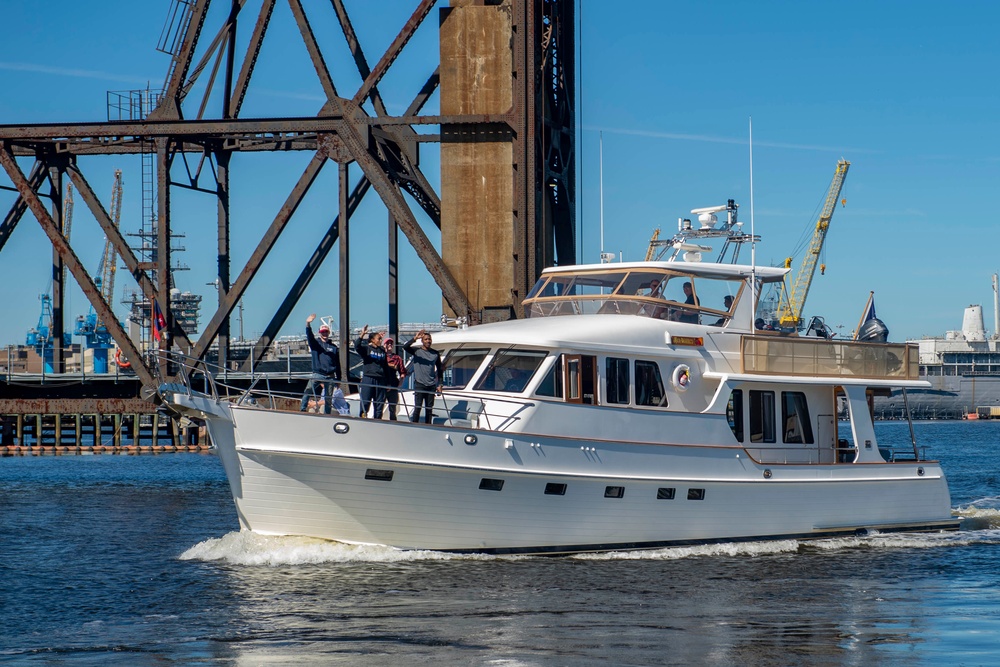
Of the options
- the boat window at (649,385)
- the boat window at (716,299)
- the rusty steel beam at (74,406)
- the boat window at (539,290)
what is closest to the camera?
the boat window at (649,385)

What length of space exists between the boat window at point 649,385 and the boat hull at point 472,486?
85cm

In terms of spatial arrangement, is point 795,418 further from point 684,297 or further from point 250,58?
point 250,58

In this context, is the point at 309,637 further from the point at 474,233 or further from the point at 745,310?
the point at 474,233

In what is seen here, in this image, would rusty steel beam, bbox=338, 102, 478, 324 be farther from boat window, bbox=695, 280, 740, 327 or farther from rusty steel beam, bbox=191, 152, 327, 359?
boat window, bbox=695, 280, 740, 327

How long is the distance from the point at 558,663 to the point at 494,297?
626 inches

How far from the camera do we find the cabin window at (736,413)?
18.6 meters

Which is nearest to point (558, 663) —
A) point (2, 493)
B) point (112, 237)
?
point (112, 237)

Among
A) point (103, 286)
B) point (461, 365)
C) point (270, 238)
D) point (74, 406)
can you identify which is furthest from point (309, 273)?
point (103, 286)

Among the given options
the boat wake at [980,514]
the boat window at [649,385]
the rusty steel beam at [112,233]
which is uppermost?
the rusty steel beam at [112,233]

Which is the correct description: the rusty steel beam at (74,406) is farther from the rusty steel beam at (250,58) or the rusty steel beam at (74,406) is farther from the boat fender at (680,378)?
the boat fender at (680,378)

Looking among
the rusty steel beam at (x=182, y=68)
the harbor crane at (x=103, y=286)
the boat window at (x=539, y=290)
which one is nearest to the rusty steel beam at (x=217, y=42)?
the rusty steel beam at (x=182, y=68)

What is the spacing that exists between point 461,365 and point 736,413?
446 centimetres

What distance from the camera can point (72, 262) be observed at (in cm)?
2664

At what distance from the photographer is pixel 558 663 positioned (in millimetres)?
11203
